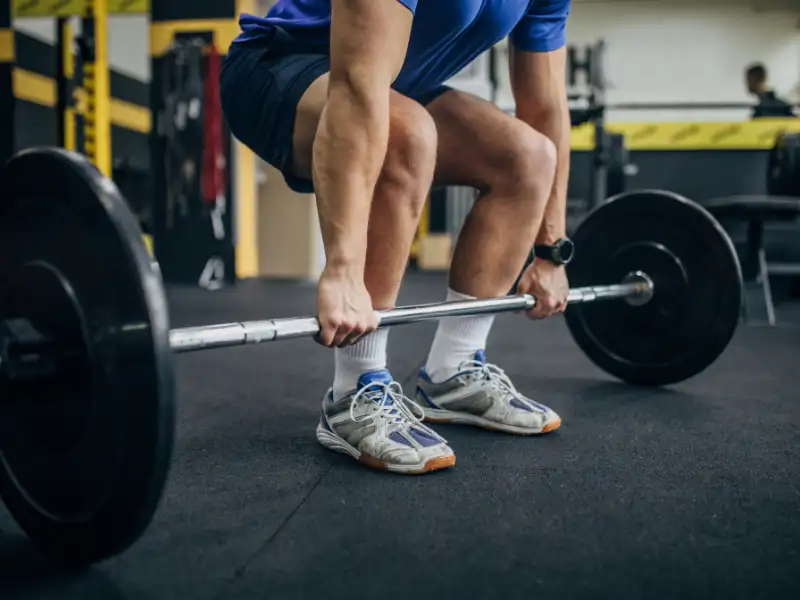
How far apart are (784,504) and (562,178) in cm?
73

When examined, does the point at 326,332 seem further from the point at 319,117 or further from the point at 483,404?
the point at 483,404

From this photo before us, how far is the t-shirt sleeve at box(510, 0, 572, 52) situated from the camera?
1364mm

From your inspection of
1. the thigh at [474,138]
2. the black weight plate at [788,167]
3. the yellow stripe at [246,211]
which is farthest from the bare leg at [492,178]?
the yellow stripe at [246,211]

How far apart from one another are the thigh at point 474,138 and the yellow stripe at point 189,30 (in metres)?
4.20

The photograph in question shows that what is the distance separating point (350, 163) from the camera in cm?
100

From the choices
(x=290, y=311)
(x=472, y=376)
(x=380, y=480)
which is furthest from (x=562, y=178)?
(x=290, y=311)

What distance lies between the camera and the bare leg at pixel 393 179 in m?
1.09

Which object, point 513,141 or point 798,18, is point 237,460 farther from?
point 798,18

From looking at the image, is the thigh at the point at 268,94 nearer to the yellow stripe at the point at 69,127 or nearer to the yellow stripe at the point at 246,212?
the yellow stripe at the point at 69,127

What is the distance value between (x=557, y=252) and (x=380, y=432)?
0.52 m

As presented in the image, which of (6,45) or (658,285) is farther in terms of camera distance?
(6,45)

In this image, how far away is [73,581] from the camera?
75cm

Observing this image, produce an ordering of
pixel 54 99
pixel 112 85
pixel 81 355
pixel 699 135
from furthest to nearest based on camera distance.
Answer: pixel 112 85 → pixel 54 99 → pixel 699 135 → pixel 81 355

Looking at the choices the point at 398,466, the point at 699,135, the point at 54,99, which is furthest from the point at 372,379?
the point at 54,99
